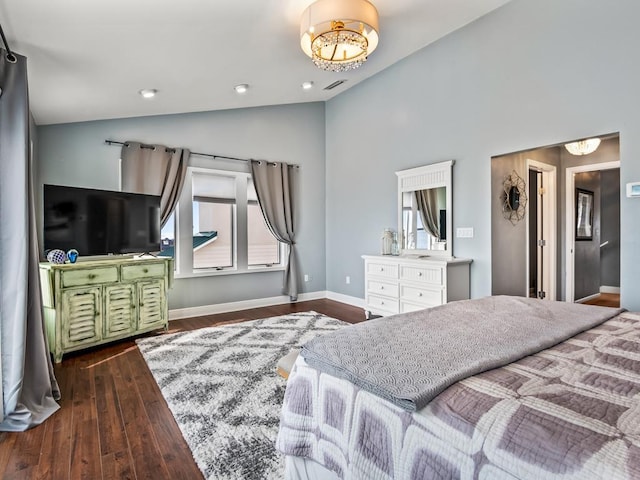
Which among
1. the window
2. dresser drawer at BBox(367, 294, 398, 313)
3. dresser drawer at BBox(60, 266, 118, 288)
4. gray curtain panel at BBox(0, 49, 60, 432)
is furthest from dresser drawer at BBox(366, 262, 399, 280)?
gray curtain panel at BBox(0, 49, 60, 432)

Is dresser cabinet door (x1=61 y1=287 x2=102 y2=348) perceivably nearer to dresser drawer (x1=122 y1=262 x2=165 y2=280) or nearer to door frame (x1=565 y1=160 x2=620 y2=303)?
dresser drawer (x1=122 y1=262 x2=165 y2=280)

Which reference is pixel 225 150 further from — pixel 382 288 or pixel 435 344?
pixel 435 344

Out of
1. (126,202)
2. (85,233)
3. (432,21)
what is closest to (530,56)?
(432,21)

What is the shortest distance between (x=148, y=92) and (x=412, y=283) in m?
3.47

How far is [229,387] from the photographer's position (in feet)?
8.61

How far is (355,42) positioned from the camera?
2936 millimetres

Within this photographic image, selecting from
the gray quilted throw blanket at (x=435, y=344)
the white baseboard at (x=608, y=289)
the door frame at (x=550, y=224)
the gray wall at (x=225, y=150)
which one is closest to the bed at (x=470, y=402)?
the gray quilted throw blanket at (x=435, y=344)

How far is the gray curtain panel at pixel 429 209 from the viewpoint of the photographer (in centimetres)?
434

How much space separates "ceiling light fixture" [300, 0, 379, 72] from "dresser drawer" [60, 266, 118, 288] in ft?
9.45

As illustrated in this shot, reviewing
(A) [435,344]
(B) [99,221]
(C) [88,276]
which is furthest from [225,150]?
(A) [435,344]

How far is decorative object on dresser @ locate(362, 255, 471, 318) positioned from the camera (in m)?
3.74

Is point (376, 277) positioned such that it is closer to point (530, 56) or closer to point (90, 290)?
point (530, 56)

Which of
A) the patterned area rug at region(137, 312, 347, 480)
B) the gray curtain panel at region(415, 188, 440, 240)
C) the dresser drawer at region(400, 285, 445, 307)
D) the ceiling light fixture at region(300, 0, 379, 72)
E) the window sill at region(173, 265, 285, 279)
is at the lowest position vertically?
the patterned area rug at region(137, 312, 347, 480)

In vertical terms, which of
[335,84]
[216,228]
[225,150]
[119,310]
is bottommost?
[119,310]
